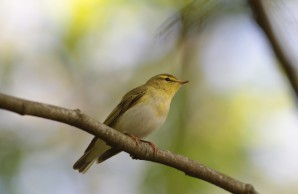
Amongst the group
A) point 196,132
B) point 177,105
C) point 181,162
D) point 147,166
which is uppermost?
point 181,162

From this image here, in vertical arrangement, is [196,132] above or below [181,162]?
below

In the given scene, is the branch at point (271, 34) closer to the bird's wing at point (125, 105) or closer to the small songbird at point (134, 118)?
the small songbird at point (134, 118)

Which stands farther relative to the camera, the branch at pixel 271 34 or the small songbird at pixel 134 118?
the small songbird at pixel 134 118

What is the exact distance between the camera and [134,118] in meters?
5.45

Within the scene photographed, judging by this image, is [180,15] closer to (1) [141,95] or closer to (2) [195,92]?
(1) [141,95]

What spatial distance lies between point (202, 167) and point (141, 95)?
249cm

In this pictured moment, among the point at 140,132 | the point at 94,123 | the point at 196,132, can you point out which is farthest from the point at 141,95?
the point at 94,123

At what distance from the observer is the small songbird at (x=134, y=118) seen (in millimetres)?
5438

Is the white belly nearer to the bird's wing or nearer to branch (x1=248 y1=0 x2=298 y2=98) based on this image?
the bird's wing

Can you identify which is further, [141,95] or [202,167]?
[141,95]

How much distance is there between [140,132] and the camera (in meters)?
5.45

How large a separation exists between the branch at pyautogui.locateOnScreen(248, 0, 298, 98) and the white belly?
13.8 ft

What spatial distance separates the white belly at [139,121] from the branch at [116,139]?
1656 mm

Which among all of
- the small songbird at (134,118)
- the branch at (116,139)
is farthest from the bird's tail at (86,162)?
the branch at (116,139)
